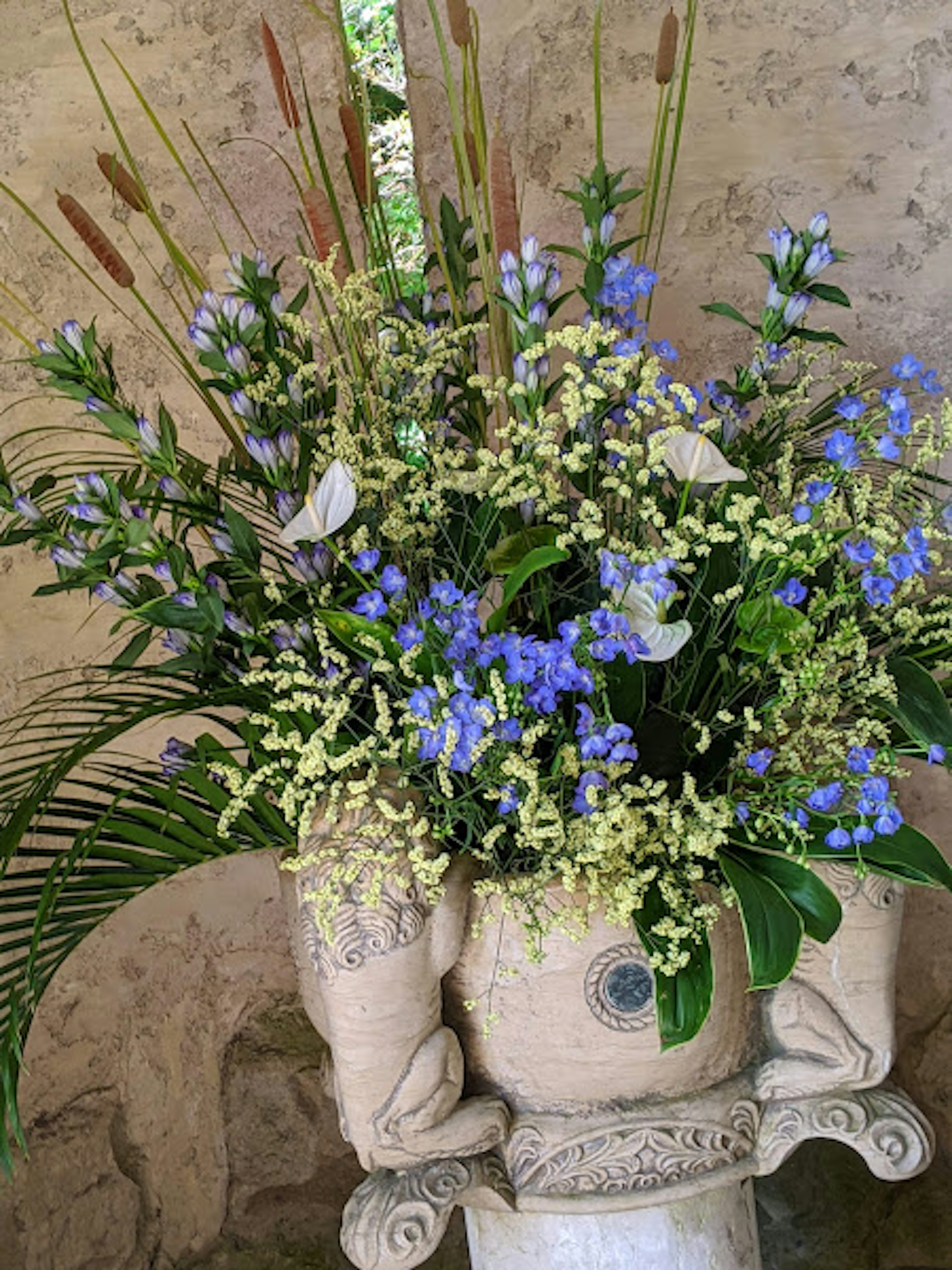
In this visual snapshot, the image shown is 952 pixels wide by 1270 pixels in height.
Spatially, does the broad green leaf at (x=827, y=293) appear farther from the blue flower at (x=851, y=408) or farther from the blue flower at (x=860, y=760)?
the blue flower at (x=860, y=760)

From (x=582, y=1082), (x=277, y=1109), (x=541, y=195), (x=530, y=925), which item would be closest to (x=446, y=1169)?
(x=582, y=1082)

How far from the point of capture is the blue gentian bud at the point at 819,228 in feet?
4.35

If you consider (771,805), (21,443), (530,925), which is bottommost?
(530,925)

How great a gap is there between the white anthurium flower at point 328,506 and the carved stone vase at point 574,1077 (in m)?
0.26

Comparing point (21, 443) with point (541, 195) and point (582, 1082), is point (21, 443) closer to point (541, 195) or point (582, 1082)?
point (541, 195)

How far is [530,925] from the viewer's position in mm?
1223

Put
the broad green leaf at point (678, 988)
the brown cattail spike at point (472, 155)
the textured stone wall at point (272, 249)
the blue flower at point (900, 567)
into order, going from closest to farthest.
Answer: the blue flower at point (900, 567), the broad green leaf at point (678, 988), the brown cattail spike at point (472, 155), the textured stone wall at point (272, 249)

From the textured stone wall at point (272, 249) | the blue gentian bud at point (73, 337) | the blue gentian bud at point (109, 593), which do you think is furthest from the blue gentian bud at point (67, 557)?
the textured stone wall at point (272, 249)

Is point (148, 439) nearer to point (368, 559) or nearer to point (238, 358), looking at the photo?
point (238, 358)

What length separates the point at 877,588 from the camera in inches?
45.1

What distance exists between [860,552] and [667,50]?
67 cm

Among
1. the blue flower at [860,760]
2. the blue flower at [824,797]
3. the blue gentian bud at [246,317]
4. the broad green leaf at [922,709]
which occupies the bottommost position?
the blue flower at [824,797]

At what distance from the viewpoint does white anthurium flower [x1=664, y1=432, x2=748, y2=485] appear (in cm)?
120

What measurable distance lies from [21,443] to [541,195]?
0.77 m
